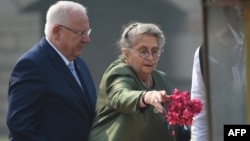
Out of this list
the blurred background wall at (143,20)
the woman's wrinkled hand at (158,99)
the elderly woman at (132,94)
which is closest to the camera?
the woman's wrinkled hand at (158,99)

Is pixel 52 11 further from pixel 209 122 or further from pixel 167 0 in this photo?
pixel 167 0

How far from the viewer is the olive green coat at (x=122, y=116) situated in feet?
12.7

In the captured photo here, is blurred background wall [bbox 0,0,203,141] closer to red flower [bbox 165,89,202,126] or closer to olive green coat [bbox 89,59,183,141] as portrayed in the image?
olive green coat [bbox 89,59,183,141]

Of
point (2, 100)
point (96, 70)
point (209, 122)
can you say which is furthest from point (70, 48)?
point (2, 100)

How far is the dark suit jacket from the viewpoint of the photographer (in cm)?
393

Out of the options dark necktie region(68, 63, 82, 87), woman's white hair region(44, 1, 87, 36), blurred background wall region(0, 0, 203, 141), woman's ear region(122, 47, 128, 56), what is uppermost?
blurred background wall region(0, 0, 203, 141)

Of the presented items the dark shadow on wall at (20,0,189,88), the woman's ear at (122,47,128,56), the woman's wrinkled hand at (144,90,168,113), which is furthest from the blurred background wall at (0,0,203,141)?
the woman's wrinkled hand at (144,90,168,113)

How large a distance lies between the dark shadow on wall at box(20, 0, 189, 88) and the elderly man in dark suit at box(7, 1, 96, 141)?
119 inches

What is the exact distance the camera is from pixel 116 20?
7297mm

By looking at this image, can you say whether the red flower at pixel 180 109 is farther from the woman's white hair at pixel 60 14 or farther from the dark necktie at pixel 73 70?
the woman's white hair at pixel 60 14

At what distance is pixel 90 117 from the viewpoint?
161 inches

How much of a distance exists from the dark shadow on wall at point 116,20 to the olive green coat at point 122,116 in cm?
314

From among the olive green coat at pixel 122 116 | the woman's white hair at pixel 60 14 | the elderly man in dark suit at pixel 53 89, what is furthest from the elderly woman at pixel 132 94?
the woman's white hair at pixel 60 14

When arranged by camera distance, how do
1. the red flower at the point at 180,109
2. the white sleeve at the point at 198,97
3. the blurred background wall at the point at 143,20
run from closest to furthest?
the red flower at the point at 180,109
the white sleeve at the point at 198,97
the blurred background wall at the point at 143,20
